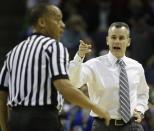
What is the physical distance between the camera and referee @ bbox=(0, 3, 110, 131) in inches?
227

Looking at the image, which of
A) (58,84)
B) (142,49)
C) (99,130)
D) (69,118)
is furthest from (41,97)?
(142,49)

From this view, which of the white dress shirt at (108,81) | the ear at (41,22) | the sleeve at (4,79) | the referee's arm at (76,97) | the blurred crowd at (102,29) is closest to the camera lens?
the referee's arm at (76,97)

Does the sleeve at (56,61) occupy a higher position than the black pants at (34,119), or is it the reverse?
the sleeve at (56,61)

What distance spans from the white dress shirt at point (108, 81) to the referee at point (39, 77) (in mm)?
1119

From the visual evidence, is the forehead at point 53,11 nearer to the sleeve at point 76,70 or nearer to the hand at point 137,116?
the sleeve at point 76,70

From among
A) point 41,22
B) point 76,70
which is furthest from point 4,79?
point 76,70

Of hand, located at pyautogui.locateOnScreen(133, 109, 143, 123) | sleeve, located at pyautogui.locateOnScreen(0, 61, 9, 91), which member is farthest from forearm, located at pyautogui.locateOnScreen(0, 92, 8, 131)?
hand, located at pyautogui.locateOnScreen(133, 109, 143, 123)

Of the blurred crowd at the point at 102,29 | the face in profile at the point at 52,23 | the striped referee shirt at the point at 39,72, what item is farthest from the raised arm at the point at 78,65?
the blurred crowd at the point at 102,29

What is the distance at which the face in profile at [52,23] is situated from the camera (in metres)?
5.98

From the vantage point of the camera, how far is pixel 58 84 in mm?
5672

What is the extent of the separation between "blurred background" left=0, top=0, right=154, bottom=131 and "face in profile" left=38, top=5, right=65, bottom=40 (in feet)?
15.4

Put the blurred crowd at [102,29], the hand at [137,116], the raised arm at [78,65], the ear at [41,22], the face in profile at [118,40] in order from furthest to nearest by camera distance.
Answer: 1. the blurred crowd at [102,29]
2. the face in profile at [118,40]
3. the hand at [137,116]
4. the raised arm at [78,65]
5. the ear at [41,22]

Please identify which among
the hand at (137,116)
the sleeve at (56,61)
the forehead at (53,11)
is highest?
the forehead at (53,11)

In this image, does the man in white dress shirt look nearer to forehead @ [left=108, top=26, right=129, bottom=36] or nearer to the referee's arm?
forehead @ [left=108, top=26, right=129, bottom=36]
